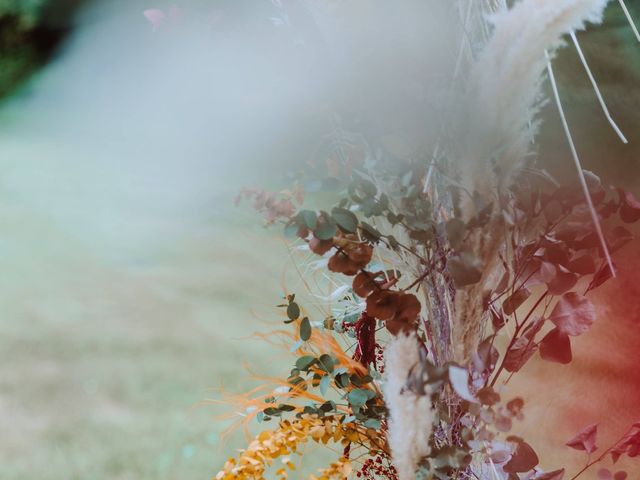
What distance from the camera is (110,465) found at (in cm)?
128

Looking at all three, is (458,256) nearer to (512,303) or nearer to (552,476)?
(512,303)

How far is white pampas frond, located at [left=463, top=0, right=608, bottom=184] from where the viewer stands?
71 centimetres

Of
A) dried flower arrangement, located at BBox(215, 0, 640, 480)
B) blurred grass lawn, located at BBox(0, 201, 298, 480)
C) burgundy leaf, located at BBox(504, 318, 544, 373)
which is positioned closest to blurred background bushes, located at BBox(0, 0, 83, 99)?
blurred grass lawn, located at BBox(0, 201, 298, 480)

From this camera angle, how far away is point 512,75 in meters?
0.74

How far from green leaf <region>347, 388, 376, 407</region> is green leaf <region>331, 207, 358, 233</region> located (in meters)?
0.25

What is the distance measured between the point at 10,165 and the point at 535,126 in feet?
3.82

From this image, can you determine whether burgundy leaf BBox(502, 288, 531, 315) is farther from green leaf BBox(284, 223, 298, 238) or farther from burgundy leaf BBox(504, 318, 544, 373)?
green leaf BBox(284, 223, 298, 238)

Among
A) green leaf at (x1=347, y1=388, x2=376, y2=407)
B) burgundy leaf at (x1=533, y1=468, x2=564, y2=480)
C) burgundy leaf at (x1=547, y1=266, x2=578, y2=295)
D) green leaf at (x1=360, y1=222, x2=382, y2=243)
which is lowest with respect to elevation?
burgundy leaf at (x1=533, y1=468, x2=564, y2=480)

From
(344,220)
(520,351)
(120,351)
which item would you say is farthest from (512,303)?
(120,351)

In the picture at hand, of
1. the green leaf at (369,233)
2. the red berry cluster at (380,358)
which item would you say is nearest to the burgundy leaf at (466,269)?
the green leaf at (369,233)

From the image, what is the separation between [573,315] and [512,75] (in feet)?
1.15

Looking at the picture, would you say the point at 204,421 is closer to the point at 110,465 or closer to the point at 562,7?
the point at 110,465

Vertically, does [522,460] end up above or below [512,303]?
below

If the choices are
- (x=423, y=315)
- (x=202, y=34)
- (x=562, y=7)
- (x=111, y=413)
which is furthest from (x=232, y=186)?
(x=562, y=7)
